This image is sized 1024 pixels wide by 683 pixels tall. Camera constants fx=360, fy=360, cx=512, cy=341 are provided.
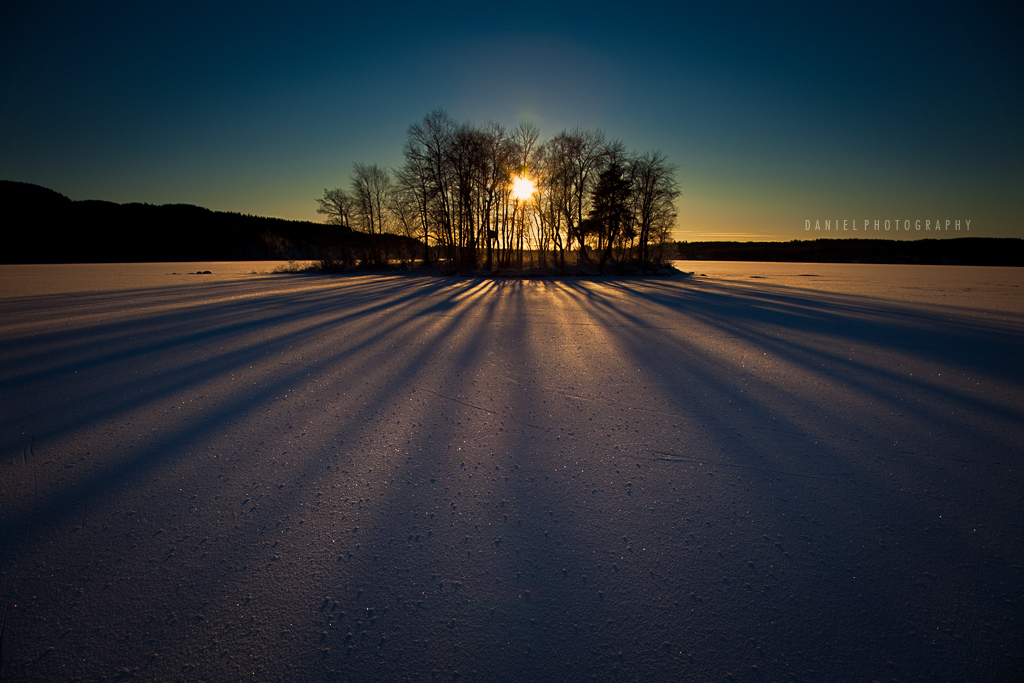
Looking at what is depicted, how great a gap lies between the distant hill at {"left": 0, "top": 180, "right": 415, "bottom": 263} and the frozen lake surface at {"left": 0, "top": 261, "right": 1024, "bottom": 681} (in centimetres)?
4529

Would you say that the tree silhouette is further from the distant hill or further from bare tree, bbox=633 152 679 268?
the distant hill

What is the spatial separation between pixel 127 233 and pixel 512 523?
3441 inches

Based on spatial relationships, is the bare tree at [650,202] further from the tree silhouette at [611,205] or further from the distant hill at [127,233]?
the distant hill at [127,233]

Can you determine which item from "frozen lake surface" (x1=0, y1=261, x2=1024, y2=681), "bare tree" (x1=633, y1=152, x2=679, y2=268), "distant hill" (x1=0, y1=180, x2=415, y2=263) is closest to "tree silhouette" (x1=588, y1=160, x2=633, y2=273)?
"bare tree" (x1=633, y1=152, x2=679, y2=268)

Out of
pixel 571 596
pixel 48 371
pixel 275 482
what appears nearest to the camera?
pixel 571 596

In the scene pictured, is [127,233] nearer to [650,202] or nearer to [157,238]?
[157,238]

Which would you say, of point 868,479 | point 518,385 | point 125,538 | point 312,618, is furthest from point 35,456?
point 868,479

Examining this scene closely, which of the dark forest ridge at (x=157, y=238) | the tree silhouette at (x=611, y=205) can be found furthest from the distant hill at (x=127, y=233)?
the tree silhouette at (x=611, y=205)

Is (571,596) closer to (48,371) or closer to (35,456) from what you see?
(35,456)

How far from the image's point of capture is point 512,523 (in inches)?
70.5

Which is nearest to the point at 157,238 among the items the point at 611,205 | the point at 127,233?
the point at 127,233

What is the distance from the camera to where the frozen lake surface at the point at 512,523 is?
121 cm

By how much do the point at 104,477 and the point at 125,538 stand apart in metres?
0.80

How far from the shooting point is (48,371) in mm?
4164
